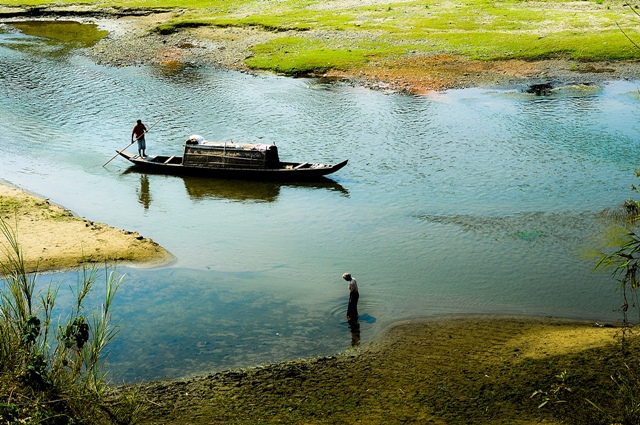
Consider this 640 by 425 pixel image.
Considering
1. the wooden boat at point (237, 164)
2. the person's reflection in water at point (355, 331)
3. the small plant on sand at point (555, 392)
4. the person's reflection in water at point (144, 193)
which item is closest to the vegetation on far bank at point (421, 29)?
the wooden boat at point (237, 164)

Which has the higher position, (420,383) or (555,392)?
(555,392)

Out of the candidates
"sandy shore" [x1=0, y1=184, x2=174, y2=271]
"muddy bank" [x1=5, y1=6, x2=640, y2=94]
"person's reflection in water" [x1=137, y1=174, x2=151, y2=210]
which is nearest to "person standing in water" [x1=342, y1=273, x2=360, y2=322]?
"sandy shore" [x1=0, y1=184, x2=174, y2=271]

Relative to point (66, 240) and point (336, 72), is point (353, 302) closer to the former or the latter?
point (66, 240)

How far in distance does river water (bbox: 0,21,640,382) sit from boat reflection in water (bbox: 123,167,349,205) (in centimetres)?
14

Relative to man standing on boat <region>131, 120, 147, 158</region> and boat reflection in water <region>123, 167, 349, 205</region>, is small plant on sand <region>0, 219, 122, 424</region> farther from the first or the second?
man standing on boat <region>131, 120, 147, 158</region>

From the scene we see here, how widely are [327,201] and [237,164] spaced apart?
566 cm

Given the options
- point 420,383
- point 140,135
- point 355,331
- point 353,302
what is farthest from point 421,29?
point 420,383

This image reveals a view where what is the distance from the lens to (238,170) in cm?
3491

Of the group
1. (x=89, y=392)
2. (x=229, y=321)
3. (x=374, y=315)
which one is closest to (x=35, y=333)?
(x=89, y=392)

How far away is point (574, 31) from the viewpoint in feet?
190

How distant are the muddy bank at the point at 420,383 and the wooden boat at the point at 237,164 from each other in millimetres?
14730

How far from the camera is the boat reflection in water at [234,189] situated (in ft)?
109

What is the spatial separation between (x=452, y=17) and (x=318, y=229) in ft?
141

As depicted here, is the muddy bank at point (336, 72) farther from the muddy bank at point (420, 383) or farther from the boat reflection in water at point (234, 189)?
the muddy bank at point (420, 383)
